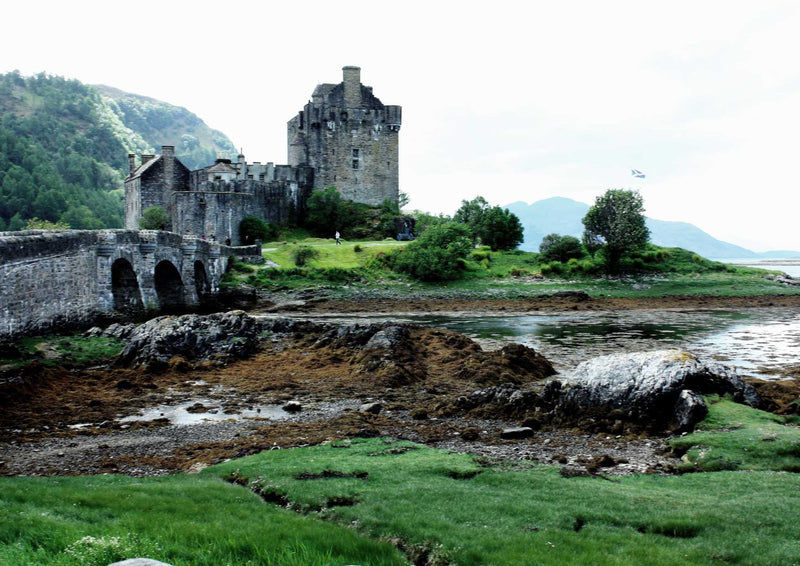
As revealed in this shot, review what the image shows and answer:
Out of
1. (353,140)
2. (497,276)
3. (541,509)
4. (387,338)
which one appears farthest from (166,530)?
(353,140)

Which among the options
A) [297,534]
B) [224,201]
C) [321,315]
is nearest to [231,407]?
[297,534]

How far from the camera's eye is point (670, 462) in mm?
11969

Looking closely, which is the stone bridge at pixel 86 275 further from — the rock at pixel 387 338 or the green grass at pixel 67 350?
the rock at pixel 387 338

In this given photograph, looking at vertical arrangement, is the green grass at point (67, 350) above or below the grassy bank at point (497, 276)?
below

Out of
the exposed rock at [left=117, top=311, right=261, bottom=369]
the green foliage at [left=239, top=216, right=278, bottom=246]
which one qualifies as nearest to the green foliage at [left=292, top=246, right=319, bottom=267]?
the green foliage at [left=239, top=216, right=278, bottom=246]

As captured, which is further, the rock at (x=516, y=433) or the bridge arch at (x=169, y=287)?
the bridge arch at (x=169, y=287)

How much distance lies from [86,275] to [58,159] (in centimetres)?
13224

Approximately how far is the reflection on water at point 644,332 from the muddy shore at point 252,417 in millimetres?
4259

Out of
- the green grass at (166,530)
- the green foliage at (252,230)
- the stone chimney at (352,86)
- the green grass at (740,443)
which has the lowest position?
the green grass at (740,443)

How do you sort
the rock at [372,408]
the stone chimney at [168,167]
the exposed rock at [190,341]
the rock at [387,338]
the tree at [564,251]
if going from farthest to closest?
the stone chimney at [168,167] < the tree at [564,251] < the rock at [387,338] < the exposed rock at [190,341] < the rock at [372,408]

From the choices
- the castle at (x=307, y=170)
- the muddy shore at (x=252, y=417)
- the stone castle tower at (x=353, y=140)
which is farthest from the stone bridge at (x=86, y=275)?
the stone castle tower at (x=353, y=140)

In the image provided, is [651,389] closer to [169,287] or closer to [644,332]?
[644,332]

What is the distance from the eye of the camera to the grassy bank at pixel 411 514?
22.6 feet

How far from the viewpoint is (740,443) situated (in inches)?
475
